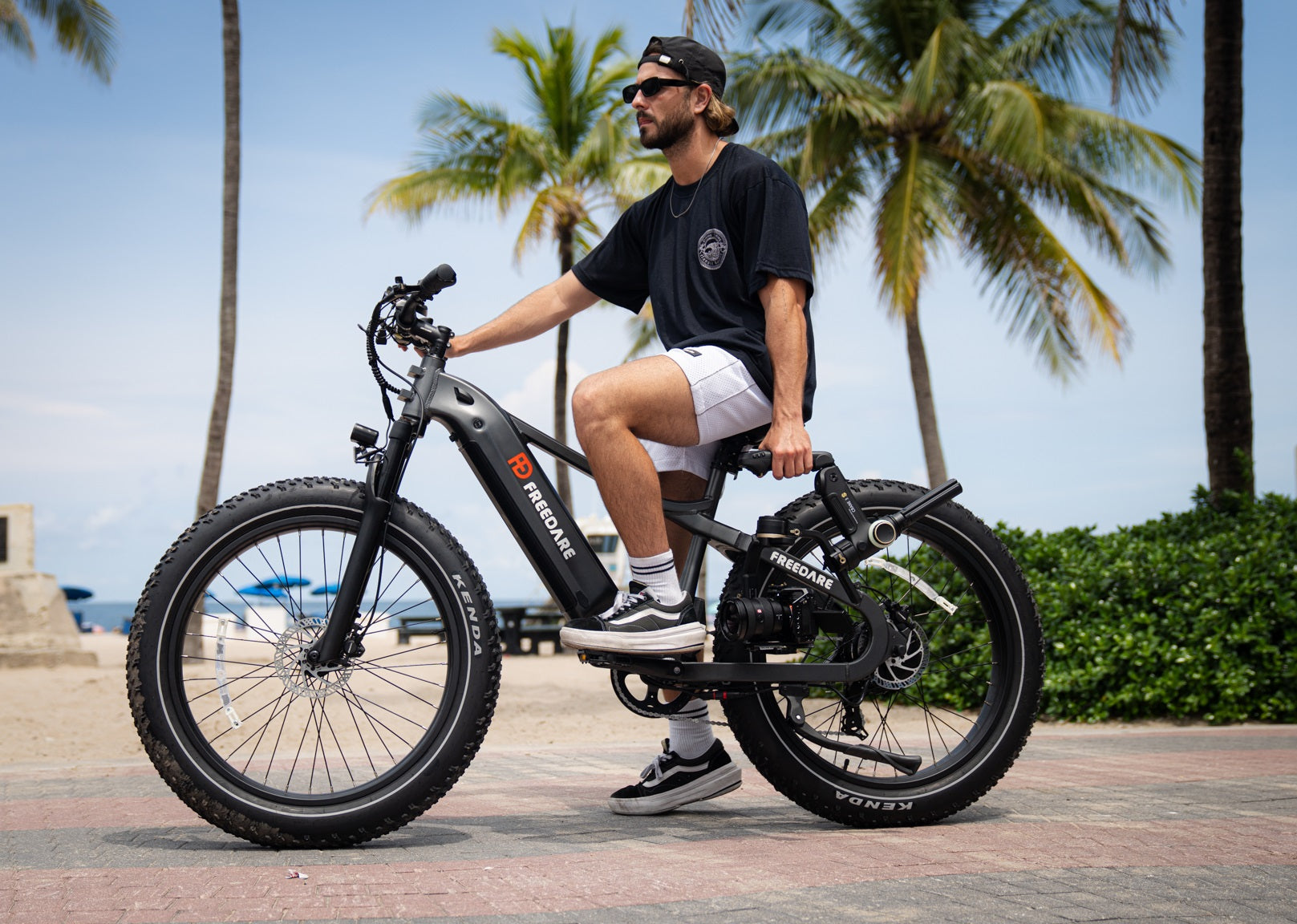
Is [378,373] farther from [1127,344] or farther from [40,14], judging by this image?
[40,14]

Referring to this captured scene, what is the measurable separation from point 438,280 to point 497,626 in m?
1.05

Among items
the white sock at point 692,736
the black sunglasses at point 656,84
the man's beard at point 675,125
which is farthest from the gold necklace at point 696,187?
the white sock at point 692,736

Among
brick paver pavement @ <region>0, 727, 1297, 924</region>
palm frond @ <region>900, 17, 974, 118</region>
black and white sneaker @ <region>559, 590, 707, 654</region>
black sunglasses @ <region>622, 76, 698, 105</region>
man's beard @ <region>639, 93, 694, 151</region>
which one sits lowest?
brick paver pavement @ <region>0, 727, 1297, 924</region>

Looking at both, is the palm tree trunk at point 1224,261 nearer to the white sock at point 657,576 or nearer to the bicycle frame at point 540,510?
the bicycle frame at point 540,510

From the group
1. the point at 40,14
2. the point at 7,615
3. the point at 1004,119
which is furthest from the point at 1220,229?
the point at 40,14

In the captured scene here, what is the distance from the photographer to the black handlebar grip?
3424 millimetres

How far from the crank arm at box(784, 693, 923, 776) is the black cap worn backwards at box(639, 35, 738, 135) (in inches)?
72.0

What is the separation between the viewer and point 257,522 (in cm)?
319

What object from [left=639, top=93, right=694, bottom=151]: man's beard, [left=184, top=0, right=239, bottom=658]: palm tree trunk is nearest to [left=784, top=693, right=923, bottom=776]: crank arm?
[left=639, top=93, right=694, bottom=151]: man's beard

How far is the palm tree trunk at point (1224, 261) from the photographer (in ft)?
30.8

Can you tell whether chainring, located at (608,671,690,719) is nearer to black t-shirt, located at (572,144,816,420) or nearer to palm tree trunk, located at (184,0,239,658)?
black t-shirt, located at (572,144,816,420)

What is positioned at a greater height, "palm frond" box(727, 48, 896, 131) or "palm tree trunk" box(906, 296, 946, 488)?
"palm frond" box(727, 48, 896, 131)

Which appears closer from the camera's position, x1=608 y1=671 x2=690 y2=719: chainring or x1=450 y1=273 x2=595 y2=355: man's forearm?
x1=608 y1=671 x2=690 y2=719: chainring

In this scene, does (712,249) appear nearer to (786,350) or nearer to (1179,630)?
(786,350)
